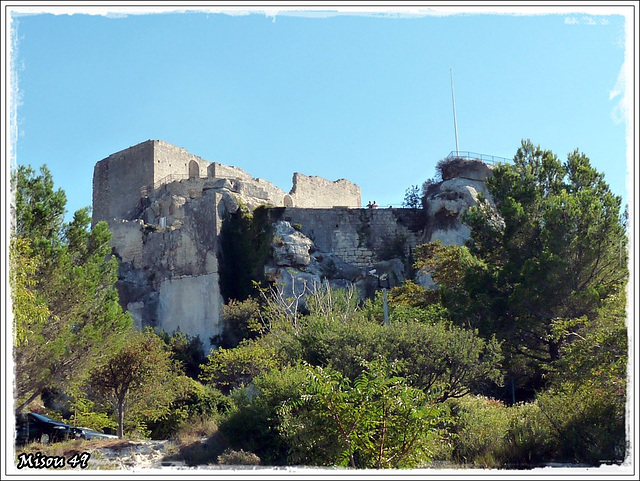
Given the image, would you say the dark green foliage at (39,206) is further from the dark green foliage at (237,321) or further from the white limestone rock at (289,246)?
the white limestone rock at (289,246)

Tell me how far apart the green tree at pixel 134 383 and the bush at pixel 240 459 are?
6.05 m

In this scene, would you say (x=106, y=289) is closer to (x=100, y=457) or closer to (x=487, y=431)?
(x=100, y=457)

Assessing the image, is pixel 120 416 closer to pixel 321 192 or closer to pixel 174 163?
pixel 174 163

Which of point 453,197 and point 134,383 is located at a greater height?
point 453,197

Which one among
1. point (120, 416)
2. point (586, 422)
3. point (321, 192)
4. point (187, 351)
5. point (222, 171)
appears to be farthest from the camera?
point (321, 192)

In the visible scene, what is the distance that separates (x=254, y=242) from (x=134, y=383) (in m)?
10.6

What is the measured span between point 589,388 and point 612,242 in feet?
20.2

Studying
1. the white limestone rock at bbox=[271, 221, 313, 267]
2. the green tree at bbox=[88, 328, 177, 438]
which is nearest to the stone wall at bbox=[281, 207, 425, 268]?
the white limestone rock at bbox=[271, 221, 313, 267]

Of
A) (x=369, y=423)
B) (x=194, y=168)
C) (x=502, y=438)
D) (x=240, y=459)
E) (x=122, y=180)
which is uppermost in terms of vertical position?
(x=194, y=168)

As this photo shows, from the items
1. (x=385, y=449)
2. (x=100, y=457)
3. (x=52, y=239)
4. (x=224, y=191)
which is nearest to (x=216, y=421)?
→ (x=100, y=457)

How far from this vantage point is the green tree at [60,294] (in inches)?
512

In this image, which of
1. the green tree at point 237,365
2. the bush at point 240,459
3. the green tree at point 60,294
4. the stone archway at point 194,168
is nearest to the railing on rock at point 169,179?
the stone archway at point 194,168

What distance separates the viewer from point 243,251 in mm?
28078

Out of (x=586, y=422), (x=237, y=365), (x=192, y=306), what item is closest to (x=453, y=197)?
(x=192, y=306)
